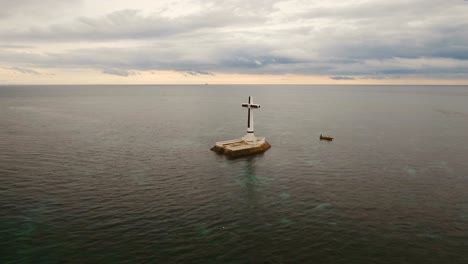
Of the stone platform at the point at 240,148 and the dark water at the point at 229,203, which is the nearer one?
the dark water at the point at 229,203

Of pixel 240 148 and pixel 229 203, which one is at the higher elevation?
pixel 240 148

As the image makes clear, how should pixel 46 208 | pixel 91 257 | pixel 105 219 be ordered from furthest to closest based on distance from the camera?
pixel 46 208
pixel 105 219
pixel 91 257

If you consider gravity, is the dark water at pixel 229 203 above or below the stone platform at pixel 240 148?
below

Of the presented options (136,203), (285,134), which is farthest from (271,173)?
(285,134)

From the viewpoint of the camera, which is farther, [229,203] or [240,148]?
[240,148]

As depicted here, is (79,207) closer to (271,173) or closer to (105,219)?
(105,219)

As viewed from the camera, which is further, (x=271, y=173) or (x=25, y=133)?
(x=25, y=133)

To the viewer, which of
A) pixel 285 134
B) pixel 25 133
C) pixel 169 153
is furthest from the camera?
pixel 285 134

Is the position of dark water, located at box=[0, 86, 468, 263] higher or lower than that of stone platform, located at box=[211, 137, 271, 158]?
lower
